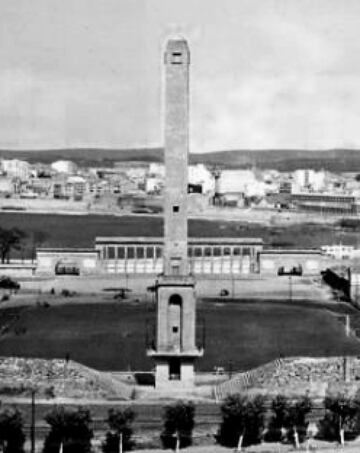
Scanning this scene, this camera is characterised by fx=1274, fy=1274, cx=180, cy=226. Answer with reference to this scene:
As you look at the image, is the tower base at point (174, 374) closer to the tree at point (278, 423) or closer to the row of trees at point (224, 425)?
the row of trees at point (224, 425)

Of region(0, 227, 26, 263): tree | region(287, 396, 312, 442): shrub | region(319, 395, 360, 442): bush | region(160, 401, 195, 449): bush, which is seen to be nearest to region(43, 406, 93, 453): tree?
region(160, 401, 195, 449): bush

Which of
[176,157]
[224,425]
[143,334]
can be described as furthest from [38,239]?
[224,425]

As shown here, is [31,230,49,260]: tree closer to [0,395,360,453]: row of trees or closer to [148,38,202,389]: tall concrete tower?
[148,38,202,389]: tall concrete tower

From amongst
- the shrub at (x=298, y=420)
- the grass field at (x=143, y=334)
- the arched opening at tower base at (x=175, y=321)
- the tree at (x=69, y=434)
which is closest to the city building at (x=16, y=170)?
the grass field at (x=143, y=334)

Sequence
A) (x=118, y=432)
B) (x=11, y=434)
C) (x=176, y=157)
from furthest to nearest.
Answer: (x=176, y=157)
(x=118, y=432)
(x=11, y=434)

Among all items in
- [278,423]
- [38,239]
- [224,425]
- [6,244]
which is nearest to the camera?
[224,425]

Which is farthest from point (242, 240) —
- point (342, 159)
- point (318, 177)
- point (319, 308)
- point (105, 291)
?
point (342, 159)

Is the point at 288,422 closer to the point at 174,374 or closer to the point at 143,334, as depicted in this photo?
the point at 174,374
